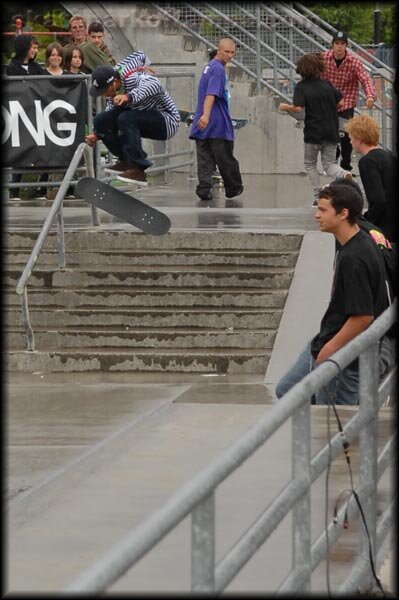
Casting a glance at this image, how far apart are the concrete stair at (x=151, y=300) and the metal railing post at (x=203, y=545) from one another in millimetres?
7666

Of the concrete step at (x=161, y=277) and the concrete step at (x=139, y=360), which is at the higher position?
the concrete step at (x=161, y=277)

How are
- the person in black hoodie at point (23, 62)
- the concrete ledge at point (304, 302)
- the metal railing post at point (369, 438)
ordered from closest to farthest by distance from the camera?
the metal railing post at point (369, 438) < the concrete ledge at point (304, 302) < the person in black hoodie at point (23, 62)

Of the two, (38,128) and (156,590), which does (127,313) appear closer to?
(38,128)

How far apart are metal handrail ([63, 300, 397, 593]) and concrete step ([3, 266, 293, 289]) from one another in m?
6.10

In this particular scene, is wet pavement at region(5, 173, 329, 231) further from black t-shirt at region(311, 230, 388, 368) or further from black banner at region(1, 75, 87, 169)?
black t-shirt at region(311, 230, 388, 368)

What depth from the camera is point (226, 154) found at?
1573 centimetres

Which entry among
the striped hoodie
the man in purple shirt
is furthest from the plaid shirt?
the striped hoodie

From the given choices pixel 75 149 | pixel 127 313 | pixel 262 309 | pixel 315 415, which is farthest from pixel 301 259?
pixel 315 415

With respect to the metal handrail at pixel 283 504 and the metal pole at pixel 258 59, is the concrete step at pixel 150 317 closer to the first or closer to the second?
the metal handrail at pixel 283 504

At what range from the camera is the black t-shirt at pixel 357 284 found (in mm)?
6938

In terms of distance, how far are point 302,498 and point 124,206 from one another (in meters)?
8.55

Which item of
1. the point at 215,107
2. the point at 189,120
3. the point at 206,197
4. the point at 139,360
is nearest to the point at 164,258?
the point at 139,360

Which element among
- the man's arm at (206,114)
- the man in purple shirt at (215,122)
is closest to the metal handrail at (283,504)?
the man's arm at (206,114)

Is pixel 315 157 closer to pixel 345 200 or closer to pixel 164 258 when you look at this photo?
pixel 164 258
